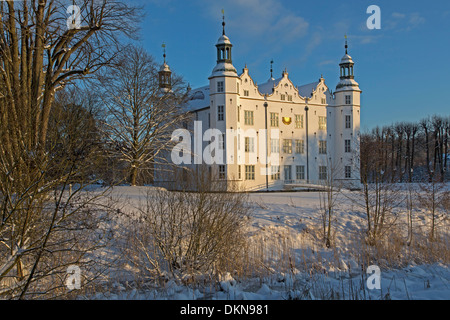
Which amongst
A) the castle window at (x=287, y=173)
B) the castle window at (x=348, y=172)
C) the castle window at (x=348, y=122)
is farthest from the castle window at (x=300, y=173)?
the castle window at (x=348, y=122)

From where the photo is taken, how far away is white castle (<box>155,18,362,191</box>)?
33531mm

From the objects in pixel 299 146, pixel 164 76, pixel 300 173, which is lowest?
pixel 300 173

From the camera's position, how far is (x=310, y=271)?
10352 mm

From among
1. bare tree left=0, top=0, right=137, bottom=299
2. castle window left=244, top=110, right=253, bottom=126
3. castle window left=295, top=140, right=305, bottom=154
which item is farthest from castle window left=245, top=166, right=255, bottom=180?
bare tree left=0, top=0, right=137, bottom=299

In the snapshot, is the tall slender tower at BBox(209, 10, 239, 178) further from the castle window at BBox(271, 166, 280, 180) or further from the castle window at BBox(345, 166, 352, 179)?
the castle window at BBox(345, 166, 352, 179)

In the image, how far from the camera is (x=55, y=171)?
754 centimetres

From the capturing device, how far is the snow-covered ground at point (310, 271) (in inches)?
322

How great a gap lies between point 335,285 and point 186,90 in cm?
2388

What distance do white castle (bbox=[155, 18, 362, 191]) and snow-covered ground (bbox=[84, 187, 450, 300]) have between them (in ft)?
48.5

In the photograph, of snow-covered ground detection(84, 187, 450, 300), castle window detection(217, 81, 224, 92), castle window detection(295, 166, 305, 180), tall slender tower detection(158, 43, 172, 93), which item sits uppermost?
tall slender tower detection(158, 43, 172, 93)

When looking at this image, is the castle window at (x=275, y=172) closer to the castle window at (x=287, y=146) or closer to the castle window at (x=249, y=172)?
the castle window at (x=287, y=146)

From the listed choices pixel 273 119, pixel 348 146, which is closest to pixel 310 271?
pixel 273 119

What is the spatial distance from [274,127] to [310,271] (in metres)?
27.6

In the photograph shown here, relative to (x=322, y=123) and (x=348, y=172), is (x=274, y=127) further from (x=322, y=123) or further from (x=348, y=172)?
(x=348, y=172)
